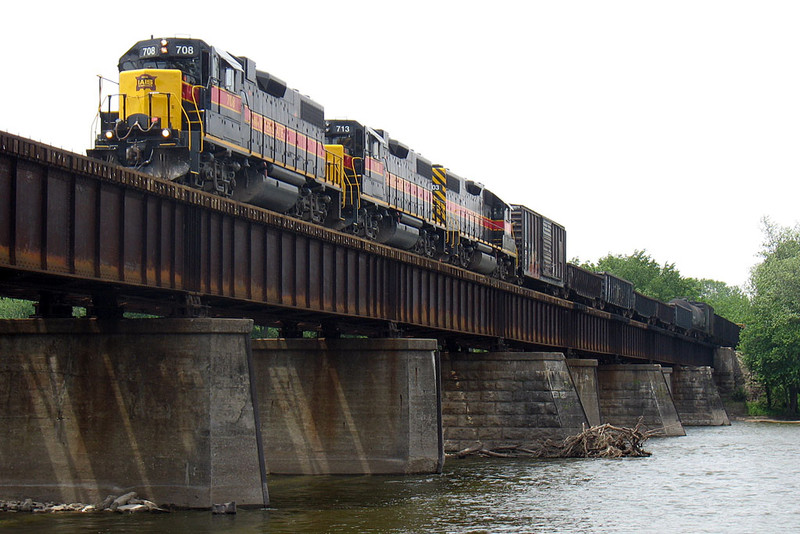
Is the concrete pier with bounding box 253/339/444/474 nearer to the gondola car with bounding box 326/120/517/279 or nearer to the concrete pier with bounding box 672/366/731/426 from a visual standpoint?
the gondola car with bounding box 326/120/517/279

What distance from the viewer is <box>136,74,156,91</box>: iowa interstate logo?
29375 mm

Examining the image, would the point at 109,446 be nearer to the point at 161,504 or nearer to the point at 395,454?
the point at 161,504

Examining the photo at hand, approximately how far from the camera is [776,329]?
92188 mm

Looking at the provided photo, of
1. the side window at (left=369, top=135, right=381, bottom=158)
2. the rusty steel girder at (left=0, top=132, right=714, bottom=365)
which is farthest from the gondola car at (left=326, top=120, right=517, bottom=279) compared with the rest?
the rusty steel girder at (left=0, top=132, right=714, bottom=365)

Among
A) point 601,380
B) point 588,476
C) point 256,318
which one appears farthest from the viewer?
point 601,380

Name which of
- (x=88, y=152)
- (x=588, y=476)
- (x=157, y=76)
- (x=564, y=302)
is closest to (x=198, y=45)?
(x=157, y=76)

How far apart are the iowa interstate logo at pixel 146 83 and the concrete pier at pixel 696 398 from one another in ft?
211

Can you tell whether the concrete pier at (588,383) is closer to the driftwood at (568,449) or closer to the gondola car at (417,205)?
the gondola car at (417,205)

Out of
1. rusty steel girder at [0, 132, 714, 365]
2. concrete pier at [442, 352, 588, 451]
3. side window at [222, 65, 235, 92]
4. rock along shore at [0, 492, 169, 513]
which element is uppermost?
side window at [222, 65, 235, 92]

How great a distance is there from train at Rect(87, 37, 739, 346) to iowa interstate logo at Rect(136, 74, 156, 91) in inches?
1.1

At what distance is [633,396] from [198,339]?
4858cm

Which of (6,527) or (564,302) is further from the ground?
(564,302)

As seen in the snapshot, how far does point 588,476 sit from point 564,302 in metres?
18.9

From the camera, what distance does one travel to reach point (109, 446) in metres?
24.2
